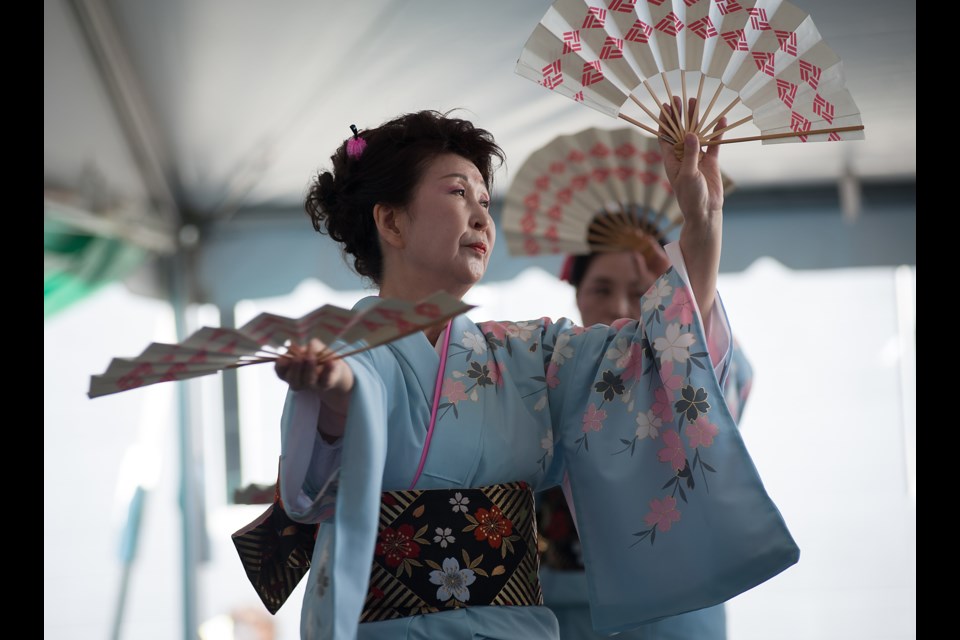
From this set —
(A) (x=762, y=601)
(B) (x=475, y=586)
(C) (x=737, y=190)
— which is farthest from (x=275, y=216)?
(B) (x=475, y=586)

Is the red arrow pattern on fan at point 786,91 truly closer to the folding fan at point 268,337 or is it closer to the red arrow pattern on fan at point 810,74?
the red arrow pattern on fan at point 810,74

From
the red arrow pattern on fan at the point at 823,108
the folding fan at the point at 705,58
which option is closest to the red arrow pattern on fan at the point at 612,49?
the folding fan at the point at 705,58

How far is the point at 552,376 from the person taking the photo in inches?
76.4

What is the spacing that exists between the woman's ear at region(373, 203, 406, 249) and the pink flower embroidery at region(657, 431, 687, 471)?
605mm

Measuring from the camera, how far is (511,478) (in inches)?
71.1

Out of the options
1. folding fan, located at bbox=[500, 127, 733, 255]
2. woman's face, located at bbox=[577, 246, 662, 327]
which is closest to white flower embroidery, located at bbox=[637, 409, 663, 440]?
woman's face, located at bbox=[577, 246, 662, 327]

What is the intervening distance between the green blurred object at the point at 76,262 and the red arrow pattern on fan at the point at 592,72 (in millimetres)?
3186

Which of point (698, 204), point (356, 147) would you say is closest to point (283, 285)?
point (356, 147)

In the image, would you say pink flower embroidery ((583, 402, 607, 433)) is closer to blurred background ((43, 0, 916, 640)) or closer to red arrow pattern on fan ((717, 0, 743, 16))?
red arrow pattern on fan ((717, 0, 743, 16))

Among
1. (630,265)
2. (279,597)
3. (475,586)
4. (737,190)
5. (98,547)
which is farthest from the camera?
(737,190)

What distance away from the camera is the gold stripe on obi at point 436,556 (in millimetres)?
1687

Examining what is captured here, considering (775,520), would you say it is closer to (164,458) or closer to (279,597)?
(279,597)

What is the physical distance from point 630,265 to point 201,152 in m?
2.53

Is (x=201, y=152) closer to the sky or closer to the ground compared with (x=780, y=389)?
closer to the sky
